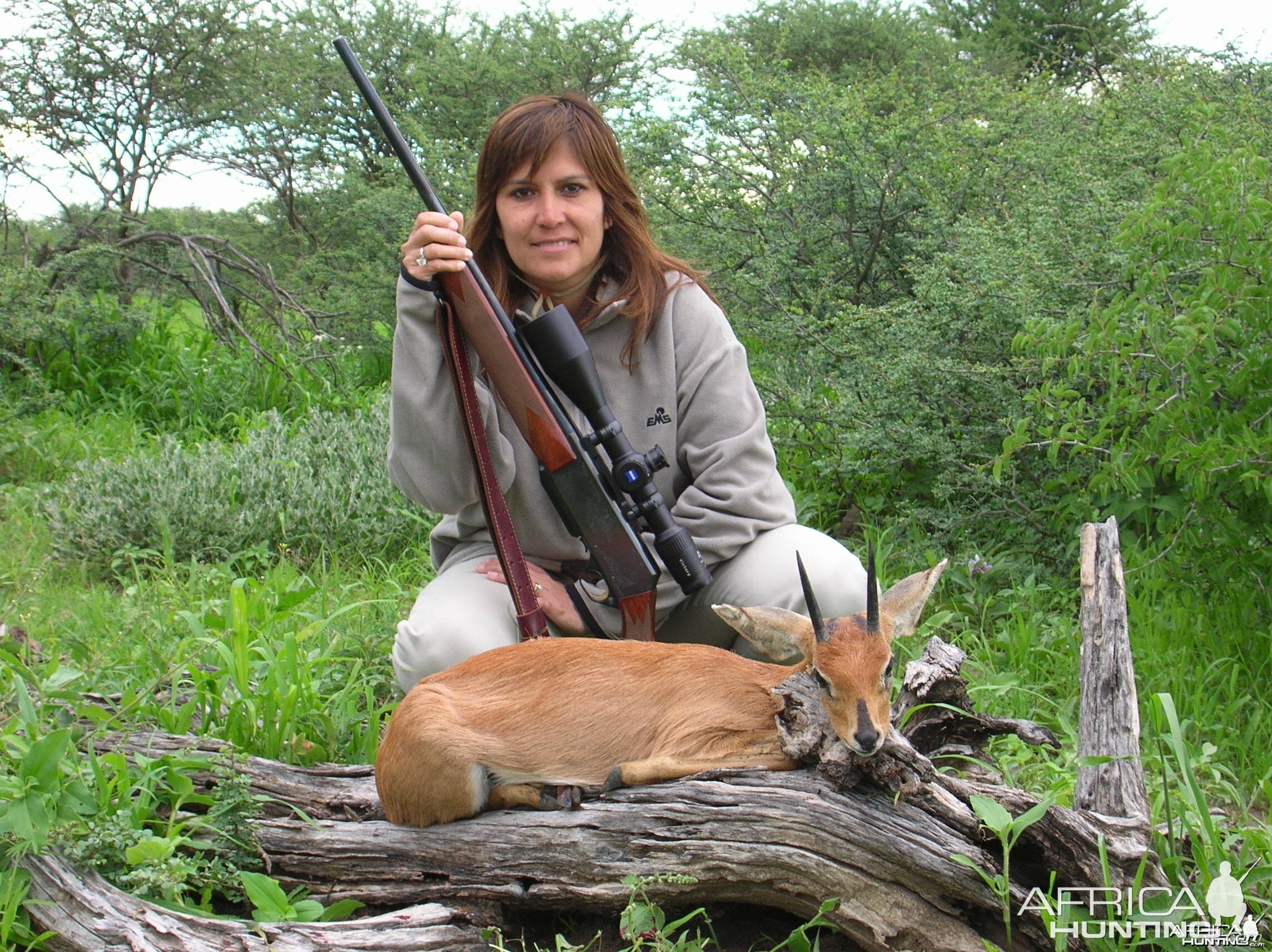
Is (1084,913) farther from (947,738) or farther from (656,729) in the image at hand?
(656,729)

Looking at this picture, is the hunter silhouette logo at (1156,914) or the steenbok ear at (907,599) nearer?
the hunter silhouette logo at (1156,914)

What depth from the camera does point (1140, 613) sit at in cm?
446

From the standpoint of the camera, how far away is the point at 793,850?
265 cm

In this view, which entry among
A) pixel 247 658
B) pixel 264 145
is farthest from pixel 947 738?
pixel 264 145

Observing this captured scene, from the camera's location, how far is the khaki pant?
367cm

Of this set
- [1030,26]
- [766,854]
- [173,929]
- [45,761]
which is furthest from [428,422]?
[1030,26]

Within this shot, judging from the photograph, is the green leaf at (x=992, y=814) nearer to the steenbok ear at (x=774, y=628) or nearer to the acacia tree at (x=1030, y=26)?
the steenbok ear at (x=774, y=628)

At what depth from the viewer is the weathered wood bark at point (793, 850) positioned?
8.60 feet

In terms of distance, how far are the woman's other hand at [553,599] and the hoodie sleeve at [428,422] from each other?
29 cm

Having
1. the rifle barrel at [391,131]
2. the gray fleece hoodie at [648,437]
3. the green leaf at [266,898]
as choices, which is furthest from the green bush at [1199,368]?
the green leaf at [266,898]

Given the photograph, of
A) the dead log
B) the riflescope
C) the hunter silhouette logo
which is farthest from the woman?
the hunter silhouette logo

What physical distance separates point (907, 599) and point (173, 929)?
6.38 feet

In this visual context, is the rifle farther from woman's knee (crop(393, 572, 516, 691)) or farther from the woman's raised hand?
woman's knee (crop(393, 572, 516, 691))

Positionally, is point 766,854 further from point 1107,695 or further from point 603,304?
point 603,304
